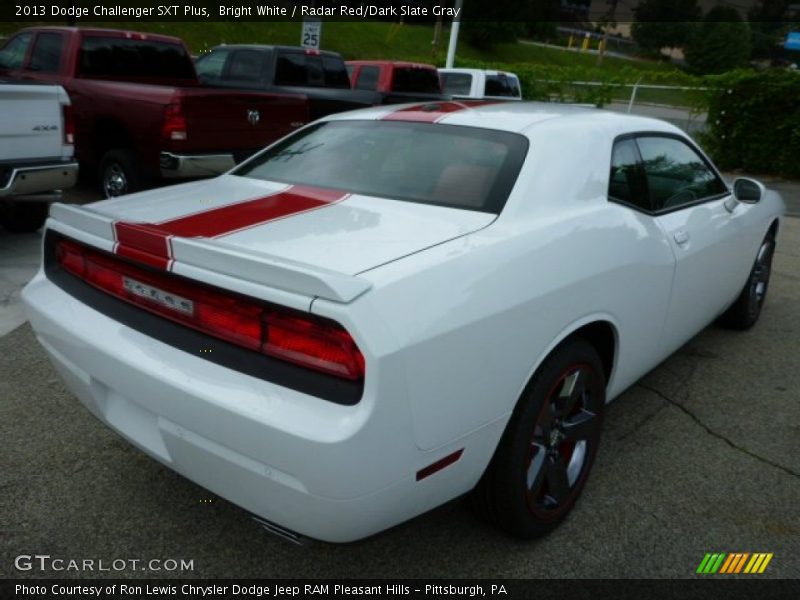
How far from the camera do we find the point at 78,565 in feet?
7.30

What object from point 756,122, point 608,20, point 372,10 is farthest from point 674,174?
point 608,20

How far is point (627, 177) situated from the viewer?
115 inches

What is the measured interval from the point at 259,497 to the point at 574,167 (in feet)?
5.45

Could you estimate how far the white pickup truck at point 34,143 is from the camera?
5086 mm

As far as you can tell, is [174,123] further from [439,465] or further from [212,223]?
[439,465]

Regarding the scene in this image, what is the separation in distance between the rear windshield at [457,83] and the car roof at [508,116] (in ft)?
37.9

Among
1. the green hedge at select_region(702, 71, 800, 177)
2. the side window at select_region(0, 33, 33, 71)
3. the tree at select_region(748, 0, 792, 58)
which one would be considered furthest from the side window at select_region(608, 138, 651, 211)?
the tree at select_region(748, 0, 792, 58)

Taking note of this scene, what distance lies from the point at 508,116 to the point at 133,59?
643 cm

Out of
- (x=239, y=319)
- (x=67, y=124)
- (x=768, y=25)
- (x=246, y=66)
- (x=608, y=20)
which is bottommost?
(x=67, y=124)

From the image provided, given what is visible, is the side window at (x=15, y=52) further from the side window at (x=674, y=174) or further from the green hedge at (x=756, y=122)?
the green hedge at (x=756, y=122)

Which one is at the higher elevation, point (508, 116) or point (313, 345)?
point (508, 116)

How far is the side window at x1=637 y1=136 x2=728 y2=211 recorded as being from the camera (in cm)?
315

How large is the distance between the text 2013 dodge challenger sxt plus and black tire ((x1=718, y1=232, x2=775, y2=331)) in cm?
146

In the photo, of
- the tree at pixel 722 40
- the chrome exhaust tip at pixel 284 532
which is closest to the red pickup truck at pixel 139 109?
the chrome exhaust tip at pixel 284 532
